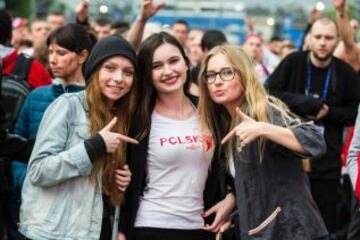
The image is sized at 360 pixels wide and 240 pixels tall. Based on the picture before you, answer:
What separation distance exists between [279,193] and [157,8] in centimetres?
232

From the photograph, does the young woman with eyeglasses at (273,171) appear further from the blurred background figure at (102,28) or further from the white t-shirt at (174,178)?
the blurred background figure at (102,28)

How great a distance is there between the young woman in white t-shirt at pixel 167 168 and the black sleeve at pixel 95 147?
352mm

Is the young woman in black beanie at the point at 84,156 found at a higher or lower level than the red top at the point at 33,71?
lower

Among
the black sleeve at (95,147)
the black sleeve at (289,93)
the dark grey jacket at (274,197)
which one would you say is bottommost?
the dark grey jacket at (274,197)

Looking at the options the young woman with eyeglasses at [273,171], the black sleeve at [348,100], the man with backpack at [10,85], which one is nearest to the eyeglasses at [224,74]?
the young woman with eyeglasses at [273,171]

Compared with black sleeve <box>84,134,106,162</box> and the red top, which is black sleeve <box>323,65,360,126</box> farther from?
black sleeve <box>84,134,106,162</box>

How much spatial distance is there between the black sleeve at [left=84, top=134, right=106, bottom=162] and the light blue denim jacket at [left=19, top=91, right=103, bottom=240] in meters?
0.02

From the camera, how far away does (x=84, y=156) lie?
12.6 ft

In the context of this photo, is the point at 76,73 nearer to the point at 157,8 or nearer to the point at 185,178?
the point at 157,8

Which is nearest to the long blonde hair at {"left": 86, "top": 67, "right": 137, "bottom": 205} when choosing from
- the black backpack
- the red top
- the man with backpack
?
the man with backpack

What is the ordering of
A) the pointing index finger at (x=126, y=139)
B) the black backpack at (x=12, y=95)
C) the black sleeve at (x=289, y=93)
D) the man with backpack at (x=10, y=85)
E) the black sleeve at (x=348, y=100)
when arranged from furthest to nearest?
the black sleeve at (x=348, y=100), the black sleeve at (x=289, y=93), the black backpack at (x=12, y=95), the man with backpack at (x=10, y=85), the pointing index finger at (x=126, y=139)

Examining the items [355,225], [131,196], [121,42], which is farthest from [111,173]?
[355,225]

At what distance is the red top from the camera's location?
5.96 m

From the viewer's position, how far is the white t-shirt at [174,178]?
416cm
